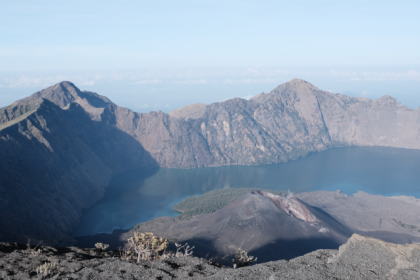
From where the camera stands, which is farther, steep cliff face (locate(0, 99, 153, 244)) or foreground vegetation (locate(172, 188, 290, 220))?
foreground vegetation (locate(172, 188, 290, 220))

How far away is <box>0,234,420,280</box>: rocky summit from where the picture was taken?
25.9 m

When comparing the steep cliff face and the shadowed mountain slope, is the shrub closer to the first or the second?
the shadowed mountain slope

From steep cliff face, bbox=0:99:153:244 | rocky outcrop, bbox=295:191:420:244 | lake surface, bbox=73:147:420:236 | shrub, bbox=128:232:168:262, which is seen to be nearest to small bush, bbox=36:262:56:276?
shrub, bbox=128:232:168:262

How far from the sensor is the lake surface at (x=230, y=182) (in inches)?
4604

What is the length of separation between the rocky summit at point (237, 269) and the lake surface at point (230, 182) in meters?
76.1

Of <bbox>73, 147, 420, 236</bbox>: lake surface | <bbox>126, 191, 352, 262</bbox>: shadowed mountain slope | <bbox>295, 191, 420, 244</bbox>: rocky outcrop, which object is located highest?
<bbox>126, 191, 352, 262</bbox>: shadowed mountain slope

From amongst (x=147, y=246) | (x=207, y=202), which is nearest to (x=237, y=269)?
(x=147, y=246)

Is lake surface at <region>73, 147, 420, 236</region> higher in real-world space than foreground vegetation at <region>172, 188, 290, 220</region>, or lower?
lower

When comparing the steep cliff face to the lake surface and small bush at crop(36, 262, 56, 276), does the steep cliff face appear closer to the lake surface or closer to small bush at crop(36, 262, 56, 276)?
the lake surface

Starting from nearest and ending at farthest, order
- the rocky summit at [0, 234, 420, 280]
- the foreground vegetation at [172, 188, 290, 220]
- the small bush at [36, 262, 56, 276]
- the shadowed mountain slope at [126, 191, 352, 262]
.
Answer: the small bush at [36, 262, 56, 276]
the rocky summit at [0, 234, 420, 280]
the shadowed mountain slope at [126, 191, 352, 262]
the foreground vegetation at [172, 188, 290, 220]

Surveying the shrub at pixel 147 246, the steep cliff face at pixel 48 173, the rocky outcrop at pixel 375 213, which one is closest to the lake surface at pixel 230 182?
the steep cliff face at pixel 48 173

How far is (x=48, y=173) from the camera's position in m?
114

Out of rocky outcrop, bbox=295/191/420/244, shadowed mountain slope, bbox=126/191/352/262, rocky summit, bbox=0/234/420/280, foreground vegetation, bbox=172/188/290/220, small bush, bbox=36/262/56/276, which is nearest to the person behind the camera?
small bush, bbox=36/262/56/276

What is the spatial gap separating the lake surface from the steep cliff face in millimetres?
7095
